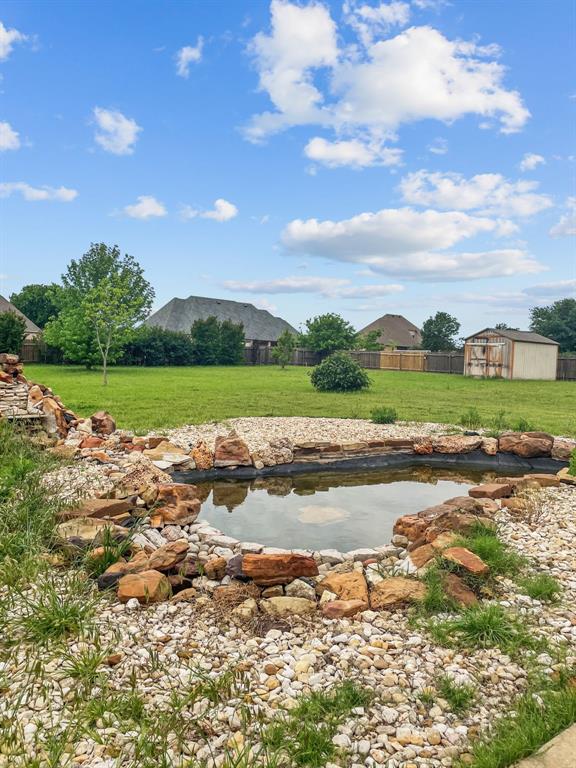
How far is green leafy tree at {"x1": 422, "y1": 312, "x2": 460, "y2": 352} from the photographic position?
38.0 meters

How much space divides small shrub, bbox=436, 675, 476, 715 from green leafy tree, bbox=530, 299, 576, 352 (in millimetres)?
34803

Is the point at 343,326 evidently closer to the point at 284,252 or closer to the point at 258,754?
the point at 284,252

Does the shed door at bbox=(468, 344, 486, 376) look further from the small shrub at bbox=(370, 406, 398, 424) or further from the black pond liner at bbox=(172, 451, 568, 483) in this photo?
the black pond liner at bbox=(172, 451, 568, 483)

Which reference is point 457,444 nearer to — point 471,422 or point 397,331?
point 471,422

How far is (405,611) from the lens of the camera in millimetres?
2600

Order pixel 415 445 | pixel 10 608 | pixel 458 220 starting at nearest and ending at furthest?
pixel 10 608
pixel 415 445
pixel 458 220

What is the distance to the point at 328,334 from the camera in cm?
3369

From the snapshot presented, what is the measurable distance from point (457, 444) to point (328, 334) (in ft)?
89.0

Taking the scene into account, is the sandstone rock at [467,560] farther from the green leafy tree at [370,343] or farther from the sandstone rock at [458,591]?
the green leafy tree at [370,343]

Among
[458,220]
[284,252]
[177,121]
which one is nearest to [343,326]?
[284,252]

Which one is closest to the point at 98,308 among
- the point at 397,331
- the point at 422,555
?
the point at 422,555

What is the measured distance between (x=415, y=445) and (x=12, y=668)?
18.9 ft

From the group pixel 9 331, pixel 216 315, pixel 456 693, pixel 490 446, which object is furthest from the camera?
pixel 216 315

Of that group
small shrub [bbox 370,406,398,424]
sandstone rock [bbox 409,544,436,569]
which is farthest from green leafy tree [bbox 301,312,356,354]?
sandstone rock [bbox 409,544,436,569]
